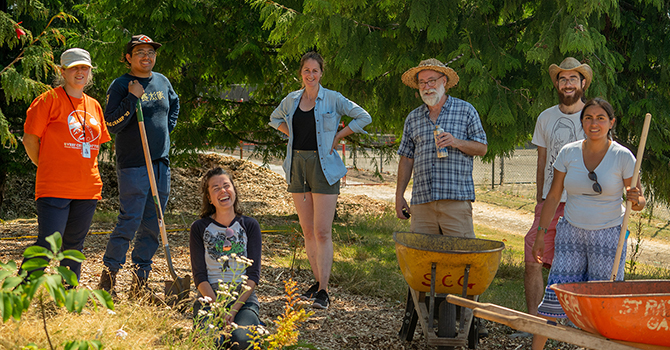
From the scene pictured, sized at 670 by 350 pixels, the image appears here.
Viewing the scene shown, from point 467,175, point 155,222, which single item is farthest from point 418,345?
point 155,222

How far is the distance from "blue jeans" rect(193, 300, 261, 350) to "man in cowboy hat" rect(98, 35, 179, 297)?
3.14 feet

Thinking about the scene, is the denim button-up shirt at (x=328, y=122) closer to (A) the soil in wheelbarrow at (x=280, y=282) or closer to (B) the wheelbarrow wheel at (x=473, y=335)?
(A) the soil in wheelbarrow at (x=280, y=282)

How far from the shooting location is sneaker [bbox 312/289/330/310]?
4.58 meters

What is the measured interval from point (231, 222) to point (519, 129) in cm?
300

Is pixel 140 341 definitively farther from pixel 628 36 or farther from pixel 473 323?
pixel 628 36

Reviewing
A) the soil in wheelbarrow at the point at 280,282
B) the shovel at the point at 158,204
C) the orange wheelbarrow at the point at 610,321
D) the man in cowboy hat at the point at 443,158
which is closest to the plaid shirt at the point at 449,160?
the man in cowboy hat at the point at 443,158

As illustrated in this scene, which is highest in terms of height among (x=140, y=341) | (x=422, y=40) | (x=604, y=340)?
(x=422, y=40)

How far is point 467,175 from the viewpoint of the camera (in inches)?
163

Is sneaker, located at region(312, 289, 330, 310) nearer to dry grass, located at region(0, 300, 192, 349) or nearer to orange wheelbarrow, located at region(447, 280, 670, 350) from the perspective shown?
dry grass, located at region(0, 300, 192, 349)

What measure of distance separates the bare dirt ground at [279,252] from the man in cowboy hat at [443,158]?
85 cm

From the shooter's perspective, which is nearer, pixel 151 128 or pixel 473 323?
pixel 473 323

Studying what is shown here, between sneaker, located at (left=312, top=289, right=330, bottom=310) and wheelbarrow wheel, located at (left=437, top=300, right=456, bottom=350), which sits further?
sneaker, located at (left=312, top=289, right=330, bottom=310)

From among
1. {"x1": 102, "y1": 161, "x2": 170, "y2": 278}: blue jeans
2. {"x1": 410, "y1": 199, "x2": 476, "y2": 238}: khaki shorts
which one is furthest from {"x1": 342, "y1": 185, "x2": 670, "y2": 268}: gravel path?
{"x1": 102, "y1": 161, "x2": 170, "y2": 278}: blue jeans

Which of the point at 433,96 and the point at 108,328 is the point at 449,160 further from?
the point at 108,328
